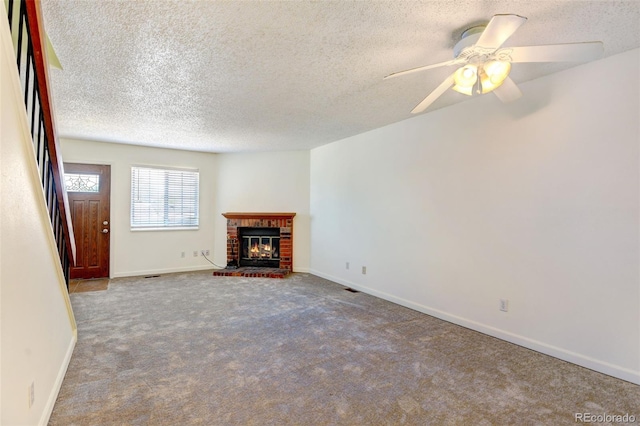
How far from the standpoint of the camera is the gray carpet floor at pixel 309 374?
1909 mm

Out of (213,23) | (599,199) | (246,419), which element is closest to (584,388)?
(599,199)

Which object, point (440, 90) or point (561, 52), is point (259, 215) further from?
point (561, 52)

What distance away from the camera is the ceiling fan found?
165cm

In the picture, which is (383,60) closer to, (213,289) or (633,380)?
(633,380)

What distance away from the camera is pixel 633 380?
228 cm

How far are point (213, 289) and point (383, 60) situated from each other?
391cm

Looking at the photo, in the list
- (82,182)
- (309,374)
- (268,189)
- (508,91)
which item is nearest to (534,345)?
(309,374)

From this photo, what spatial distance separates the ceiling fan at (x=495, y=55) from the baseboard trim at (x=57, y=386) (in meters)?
2.88

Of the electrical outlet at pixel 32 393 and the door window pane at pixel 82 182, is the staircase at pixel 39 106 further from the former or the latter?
the door window pane at pixel 82 182

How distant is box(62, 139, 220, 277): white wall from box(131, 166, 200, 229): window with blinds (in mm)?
113

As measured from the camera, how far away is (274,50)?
2.34 meters

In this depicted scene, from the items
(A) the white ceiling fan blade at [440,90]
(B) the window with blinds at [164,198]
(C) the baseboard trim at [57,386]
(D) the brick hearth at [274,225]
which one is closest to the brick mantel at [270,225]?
(D) the brick hearth at [274,225]

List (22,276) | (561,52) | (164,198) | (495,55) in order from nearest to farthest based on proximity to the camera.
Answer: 1. (22,276)
2. (561,52)
3. (495,55)
4. (164,198)

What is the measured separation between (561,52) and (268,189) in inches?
203
